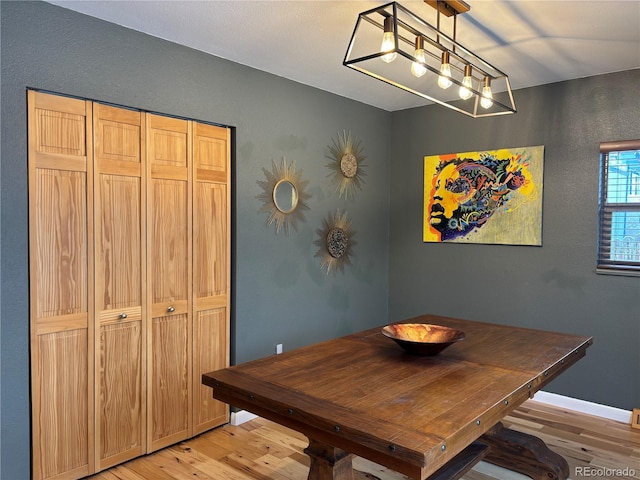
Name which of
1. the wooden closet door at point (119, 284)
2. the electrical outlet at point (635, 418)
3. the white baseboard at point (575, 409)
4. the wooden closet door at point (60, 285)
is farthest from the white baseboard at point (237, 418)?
the electrical outlet at point (635, 418)

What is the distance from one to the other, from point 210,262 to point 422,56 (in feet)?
6.07

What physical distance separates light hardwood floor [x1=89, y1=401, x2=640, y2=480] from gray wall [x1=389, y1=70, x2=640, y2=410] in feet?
1.31

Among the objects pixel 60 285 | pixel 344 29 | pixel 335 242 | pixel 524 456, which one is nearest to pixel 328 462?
pixel 524 456

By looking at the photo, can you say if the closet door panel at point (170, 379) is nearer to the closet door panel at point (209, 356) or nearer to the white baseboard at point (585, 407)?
the closet door panel at point (209, 356)

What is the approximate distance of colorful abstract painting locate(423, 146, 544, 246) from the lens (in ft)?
11.9

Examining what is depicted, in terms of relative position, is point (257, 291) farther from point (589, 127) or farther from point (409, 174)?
point (589, 127)

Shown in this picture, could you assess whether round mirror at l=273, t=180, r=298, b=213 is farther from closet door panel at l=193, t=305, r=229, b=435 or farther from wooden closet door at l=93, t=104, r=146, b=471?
wooden closet door at l=93, t=104, r=146, b=471

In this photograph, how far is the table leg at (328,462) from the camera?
5.53 ft

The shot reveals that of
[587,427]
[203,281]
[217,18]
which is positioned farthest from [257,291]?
[587,427]

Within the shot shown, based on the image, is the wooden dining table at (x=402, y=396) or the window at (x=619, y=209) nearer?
the wooden dining table at (x=402, y=396)

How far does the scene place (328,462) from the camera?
1.70 metres

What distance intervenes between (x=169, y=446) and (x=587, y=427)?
278cm

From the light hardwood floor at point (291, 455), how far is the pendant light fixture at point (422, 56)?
203 centimetres

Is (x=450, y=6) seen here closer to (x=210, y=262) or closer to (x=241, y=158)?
(x=241, y=158)
